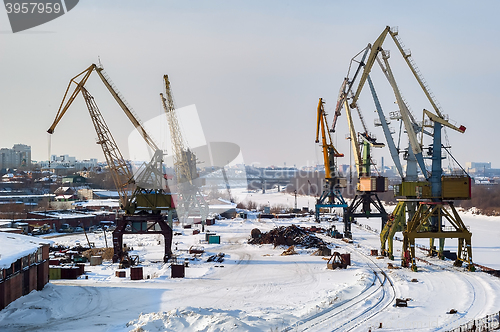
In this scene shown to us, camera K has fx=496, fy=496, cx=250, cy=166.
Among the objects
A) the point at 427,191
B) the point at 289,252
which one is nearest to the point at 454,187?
the point at 427,191

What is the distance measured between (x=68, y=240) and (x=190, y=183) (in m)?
32.5

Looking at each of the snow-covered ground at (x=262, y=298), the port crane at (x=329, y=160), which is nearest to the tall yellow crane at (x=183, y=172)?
the port crane at (x=329, y=160)

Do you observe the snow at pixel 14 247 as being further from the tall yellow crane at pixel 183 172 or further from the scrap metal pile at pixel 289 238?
the tall yellow crane at pixel 183 172

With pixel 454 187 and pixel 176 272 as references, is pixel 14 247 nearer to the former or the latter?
pixel 176 272

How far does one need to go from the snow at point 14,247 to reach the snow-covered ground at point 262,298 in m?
2.38

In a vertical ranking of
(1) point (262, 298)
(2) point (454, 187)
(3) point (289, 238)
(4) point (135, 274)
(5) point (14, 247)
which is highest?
(2) point (454, 187)

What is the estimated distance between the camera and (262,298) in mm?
28391

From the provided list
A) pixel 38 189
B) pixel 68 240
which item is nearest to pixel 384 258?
pixel 68 240

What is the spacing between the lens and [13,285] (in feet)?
85.6

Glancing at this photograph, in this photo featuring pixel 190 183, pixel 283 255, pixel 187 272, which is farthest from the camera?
pixel 190 183

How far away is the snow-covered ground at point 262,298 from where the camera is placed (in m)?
22.6

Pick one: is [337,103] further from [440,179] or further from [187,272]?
[187,272]

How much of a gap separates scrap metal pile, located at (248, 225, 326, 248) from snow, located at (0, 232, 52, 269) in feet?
88.9

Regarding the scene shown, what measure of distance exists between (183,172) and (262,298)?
6462 cm
